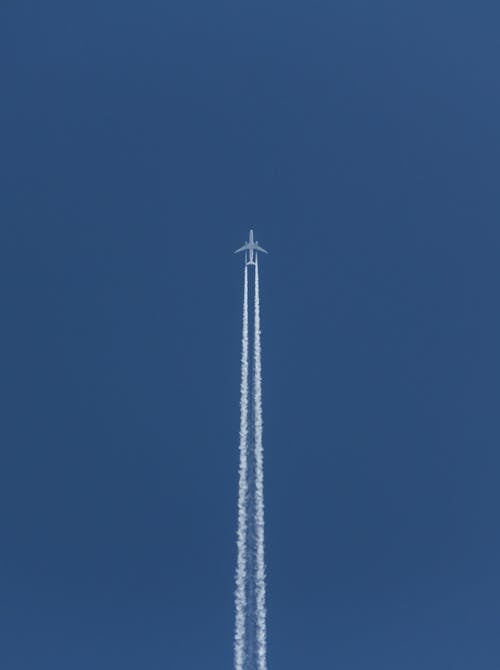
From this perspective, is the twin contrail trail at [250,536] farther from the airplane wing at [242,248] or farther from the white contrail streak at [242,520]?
the airplane wing at [242,248]

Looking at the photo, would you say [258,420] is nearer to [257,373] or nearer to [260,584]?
[257,373]

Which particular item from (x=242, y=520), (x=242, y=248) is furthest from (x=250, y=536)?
(x=242, y=248)

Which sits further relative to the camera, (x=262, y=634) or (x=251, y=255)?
(x=251, y=255)

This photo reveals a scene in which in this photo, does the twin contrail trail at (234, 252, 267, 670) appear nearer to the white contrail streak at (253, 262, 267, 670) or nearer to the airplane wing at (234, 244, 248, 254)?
the white contrail streak at (253, 262, 267, 670)

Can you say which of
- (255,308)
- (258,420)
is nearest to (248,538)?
(258,420)

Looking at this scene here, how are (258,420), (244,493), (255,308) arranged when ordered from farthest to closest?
(255,308)
(258,420)
(244,493)

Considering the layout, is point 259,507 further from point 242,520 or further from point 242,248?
point 242,248

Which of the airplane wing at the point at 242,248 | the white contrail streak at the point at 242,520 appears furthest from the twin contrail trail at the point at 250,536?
the airplane wing at the point at 242,248
